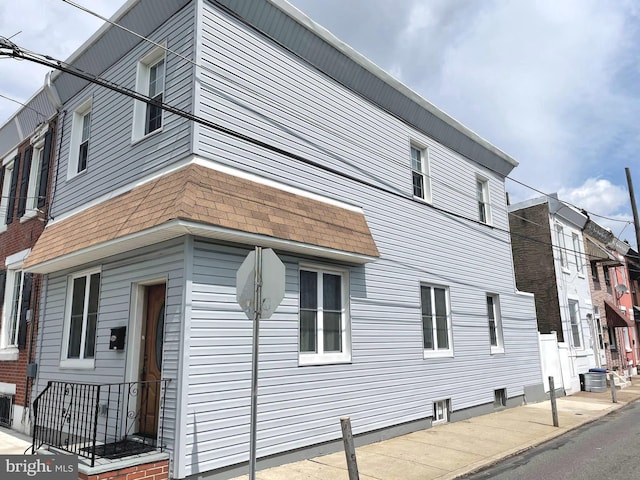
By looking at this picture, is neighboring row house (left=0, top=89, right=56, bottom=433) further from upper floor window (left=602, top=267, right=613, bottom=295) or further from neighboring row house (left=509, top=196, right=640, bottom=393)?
upper floor window (left=602, top=267, right=613, bottom=295)

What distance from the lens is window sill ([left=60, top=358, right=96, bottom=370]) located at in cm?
816

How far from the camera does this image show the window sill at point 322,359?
8125 mm

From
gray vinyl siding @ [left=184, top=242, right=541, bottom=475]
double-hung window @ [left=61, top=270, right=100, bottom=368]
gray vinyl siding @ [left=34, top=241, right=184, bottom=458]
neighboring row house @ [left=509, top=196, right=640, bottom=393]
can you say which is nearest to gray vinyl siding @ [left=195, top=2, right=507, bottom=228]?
gray vinyl siding @ [left=184, top=242, right=541, bottom=475]

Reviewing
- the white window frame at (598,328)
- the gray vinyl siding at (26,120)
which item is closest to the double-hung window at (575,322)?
the white window frame at (598,328)

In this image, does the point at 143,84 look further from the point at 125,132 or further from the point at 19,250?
the point at 19,250

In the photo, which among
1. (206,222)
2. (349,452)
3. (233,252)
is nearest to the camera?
(349,452)

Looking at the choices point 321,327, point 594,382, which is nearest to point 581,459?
point 321,327

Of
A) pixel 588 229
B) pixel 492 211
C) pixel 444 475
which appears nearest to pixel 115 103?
pixel 444 475

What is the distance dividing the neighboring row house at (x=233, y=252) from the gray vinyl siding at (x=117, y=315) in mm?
38

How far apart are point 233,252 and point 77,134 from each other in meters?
5.80

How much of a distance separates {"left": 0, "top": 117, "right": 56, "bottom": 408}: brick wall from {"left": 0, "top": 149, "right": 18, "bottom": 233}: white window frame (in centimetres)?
44

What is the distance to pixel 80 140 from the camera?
10.6m

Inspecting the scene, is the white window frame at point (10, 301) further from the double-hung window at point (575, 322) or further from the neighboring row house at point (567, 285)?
the double-hung window at point (575, 322)

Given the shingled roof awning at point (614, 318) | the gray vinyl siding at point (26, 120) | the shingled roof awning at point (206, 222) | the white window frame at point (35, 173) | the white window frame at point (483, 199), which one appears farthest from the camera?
the shingled roof awning at point (614, 318)
